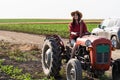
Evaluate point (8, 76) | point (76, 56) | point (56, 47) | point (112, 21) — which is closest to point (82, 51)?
point (76, 56)

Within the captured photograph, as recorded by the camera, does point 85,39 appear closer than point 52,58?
Yes

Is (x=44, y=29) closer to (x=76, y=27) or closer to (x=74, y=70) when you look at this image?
(x=76, y=27)

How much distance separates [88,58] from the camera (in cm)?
1081

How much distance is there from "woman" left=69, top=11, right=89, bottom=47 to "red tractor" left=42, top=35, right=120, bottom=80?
0.33 metres

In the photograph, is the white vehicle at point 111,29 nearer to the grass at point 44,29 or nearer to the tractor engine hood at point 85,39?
the grass at point 44,29

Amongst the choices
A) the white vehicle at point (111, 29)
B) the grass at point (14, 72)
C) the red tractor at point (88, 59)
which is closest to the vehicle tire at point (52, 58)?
the red tractor at point (88, 59)

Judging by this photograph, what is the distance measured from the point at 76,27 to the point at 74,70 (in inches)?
76.3

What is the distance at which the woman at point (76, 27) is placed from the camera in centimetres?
1173

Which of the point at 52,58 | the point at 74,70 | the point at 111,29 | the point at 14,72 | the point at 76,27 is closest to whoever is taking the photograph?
the point at 74,70

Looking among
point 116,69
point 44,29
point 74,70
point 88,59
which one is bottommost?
point 44,29

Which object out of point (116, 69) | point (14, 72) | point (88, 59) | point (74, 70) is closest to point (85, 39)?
point (88, 59)

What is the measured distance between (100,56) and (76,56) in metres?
0.97

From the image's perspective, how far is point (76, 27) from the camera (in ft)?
39.1

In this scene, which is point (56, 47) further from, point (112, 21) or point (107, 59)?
point (112, 21)
